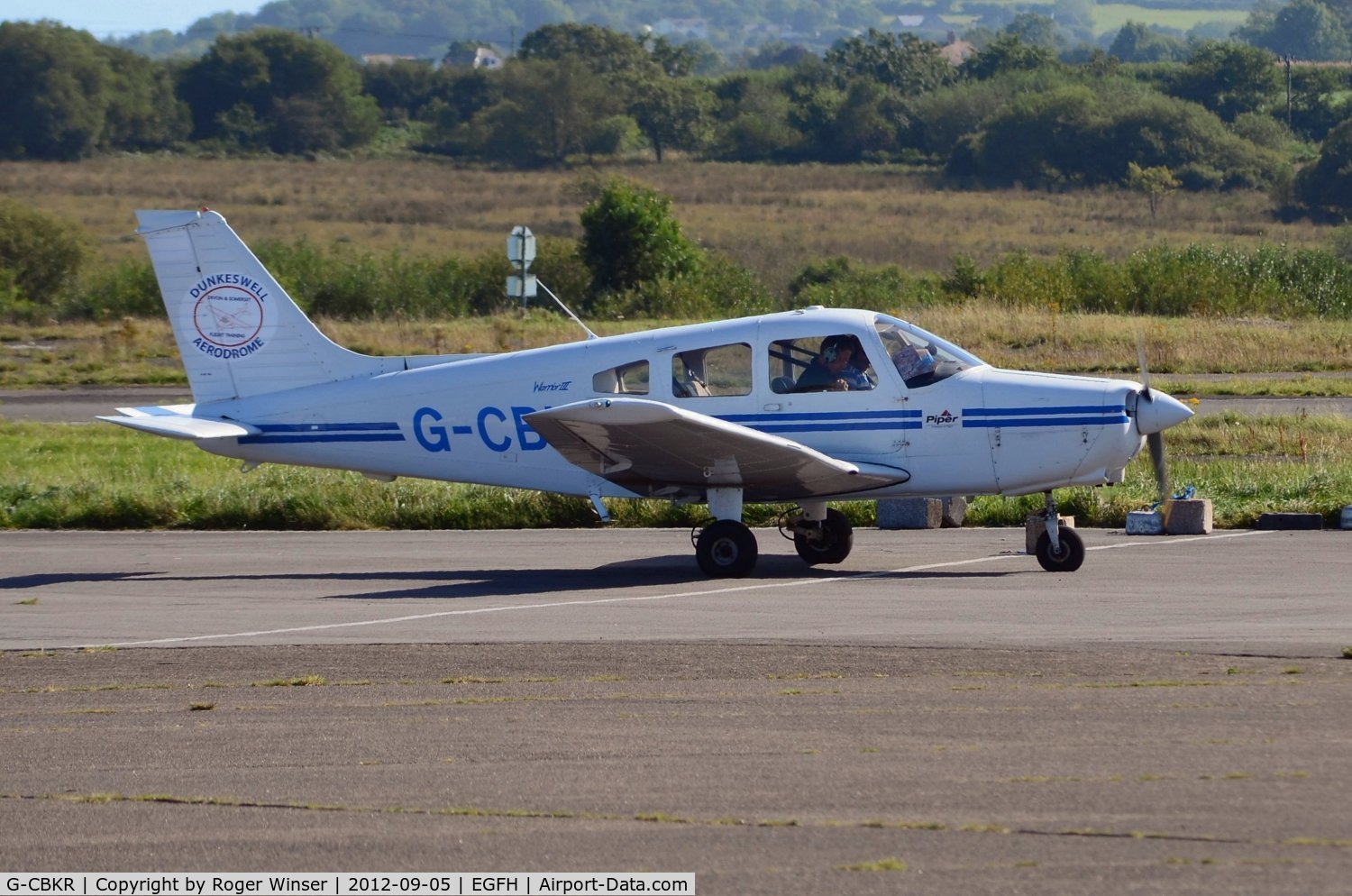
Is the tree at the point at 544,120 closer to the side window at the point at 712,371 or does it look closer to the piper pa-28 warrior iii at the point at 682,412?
the piper pa-28 warrior iii at the point at 682,412

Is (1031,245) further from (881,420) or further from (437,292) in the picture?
(881,420)

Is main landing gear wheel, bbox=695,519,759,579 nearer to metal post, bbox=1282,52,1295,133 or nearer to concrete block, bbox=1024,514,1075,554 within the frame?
concrete block, bbox=1024,514,1075,554

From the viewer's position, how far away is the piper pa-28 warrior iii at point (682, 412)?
1265cm

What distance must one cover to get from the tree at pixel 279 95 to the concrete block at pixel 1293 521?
325ft

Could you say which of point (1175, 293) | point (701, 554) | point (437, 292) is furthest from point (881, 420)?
point (437, 292)

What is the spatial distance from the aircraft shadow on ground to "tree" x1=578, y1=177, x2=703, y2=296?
3311 centimetres

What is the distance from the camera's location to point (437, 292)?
4888cm

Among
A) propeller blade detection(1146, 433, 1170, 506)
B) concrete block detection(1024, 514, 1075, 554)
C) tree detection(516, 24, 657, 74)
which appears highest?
tree detection(516, 24, 657, 74)

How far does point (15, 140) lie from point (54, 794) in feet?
336

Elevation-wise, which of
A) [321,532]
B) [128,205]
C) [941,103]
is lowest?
[321,532]

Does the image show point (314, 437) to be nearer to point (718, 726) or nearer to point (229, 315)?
point (229, 315)

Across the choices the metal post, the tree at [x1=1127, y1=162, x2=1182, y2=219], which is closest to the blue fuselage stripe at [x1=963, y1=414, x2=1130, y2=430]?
the tree at [x1=1127, y1=162, x2=1182, y2=219]

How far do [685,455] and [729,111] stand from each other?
338 ft

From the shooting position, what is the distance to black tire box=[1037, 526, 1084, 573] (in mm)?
12773
